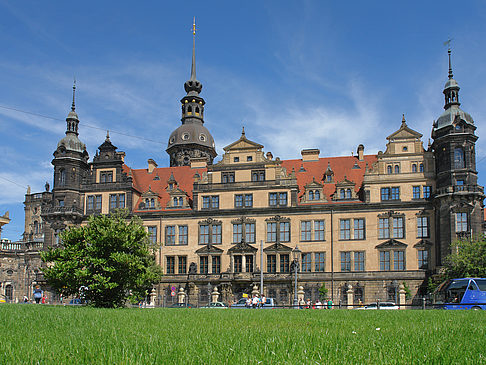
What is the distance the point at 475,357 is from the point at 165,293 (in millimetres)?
57501

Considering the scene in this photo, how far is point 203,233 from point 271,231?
8318 mm

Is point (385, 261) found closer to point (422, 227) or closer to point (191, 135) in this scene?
point (422, 227)

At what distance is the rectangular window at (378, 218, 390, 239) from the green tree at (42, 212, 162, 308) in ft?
107

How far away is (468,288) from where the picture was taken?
37.6 m

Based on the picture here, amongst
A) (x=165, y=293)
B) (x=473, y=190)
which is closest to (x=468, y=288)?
(x=473, y=190)

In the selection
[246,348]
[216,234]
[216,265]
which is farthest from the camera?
[216,234]

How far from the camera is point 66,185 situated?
221 ft

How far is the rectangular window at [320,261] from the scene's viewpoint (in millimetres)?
60125

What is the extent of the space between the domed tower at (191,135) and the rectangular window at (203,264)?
2768 cm

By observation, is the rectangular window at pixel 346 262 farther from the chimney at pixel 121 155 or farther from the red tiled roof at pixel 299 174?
the chimney at pixel 121 155

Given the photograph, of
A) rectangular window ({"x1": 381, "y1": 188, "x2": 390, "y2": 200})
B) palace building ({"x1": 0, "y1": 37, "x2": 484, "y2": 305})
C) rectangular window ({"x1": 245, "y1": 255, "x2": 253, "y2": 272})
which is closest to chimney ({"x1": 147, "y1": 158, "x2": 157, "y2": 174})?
palace building ({"x1": 0, "y1": 37, "x2": 484, "y2": 305})

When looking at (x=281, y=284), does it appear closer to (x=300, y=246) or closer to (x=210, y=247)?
(x=300, y=246)

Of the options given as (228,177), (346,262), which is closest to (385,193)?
(346,262)

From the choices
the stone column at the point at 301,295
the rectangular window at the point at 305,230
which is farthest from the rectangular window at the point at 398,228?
the stone column at the point at 301,295
